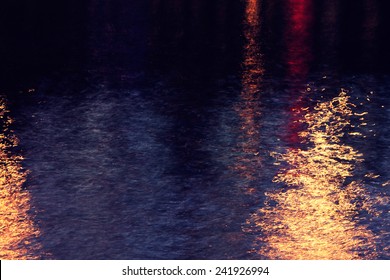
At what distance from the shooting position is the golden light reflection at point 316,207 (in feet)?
23.2

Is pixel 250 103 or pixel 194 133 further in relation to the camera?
pixel 250 103

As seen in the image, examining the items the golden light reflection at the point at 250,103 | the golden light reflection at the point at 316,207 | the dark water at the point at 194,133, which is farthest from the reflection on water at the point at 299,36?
the golden light reflection at the point at 316,207

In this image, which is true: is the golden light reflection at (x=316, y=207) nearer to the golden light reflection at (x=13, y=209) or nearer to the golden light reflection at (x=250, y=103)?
the golden light reflection at (x=250, y=103)

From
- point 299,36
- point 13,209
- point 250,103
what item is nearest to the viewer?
point 13,209

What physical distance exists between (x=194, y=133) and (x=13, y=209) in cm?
278

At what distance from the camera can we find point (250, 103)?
1099 centimetres

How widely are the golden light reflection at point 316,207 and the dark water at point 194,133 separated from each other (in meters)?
0.02

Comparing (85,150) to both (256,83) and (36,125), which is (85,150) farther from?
(256,83)

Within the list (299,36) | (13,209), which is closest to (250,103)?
(299,36)

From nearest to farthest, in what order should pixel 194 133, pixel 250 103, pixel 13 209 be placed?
pixel 13 209 < pixel 194 133 < pixel 250 103

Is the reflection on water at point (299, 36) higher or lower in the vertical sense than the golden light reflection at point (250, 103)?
lower

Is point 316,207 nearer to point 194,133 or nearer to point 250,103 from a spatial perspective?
point 194,133

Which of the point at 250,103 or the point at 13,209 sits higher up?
the point at 13,209

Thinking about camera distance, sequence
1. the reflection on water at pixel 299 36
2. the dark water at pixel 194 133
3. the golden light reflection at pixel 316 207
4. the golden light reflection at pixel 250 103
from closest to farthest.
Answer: the golden light reflection at pixel 316 207 → the dark water at pixel 194 133 → the golden light reflection at pixel 250 103 → the reflection on water at pixel 299 36
